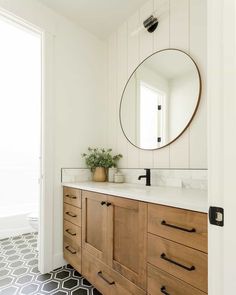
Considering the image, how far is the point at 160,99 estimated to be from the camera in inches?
73.4

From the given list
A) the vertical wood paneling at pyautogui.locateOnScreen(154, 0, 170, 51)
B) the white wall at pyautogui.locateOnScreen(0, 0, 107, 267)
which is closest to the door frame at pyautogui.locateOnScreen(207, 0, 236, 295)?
the vertical wood paneling at pyautogui.locateOnScreen(154, 0, 170, 51)

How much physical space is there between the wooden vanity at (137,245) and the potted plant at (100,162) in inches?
15.8

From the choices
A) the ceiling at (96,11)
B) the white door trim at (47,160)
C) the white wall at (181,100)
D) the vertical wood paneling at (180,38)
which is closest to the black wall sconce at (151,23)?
the vertical wood paneling at (180,38)

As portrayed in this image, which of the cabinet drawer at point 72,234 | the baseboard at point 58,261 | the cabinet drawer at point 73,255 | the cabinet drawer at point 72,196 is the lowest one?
the baseboard at point 58,261

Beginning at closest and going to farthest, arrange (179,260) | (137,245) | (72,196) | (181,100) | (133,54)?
(179,260)
(137,245)
(181,100)
(72,196)
(133,54)

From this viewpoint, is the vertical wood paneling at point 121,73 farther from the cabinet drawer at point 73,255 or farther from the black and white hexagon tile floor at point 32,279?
the black and white hexagon tile floor at point 32,279

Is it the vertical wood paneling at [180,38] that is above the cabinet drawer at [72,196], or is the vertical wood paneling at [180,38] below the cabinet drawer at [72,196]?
above

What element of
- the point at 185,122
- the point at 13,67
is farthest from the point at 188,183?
the point at 13,67

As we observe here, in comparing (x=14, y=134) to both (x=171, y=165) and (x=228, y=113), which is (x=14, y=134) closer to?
(x=171, y=165)

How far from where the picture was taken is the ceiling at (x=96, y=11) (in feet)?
6.66

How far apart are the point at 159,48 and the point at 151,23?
9.3 inches

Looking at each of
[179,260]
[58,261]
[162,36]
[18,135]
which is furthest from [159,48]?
[18,135]

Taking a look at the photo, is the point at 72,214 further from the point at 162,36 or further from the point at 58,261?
the point at 162,36

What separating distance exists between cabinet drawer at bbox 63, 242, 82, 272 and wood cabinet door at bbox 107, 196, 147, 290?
1.64ft
